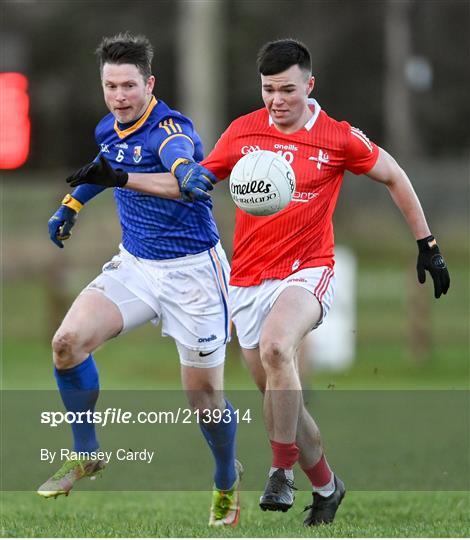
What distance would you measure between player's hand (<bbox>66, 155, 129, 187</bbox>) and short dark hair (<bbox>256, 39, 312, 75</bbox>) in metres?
0.98

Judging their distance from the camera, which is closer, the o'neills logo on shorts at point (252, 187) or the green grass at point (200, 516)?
the o'neills logo on shorts at point (252, 187)

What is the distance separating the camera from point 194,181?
21.2 feet

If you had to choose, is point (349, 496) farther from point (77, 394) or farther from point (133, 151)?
point (133, 151)

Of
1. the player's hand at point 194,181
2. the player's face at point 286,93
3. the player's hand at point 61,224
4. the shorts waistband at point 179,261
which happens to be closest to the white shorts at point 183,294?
the shorts waistband at point 179,261

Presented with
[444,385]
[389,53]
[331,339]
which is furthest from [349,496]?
[389,53]

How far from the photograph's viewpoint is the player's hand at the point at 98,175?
6.67 m

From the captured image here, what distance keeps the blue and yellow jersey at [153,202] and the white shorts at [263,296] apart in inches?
16.8

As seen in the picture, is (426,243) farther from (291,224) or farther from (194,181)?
(194,181)

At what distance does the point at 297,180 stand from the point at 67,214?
147 cm

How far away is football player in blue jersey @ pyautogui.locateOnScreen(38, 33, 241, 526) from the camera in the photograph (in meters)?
7.01

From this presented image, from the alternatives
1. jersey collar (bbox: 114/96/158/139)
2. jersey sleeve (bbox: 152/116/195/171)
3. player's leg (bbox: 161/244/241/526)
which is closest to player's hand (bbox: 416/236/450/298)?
player's leg (bbox: 161/244/241/526)

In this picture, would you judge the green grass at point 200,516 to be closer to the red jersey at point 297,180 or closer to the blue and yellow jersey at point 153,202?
the red jersey at point 297,180

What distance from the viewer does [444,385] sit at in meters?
15.4

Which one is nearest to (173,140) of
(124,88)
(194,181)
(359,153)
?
(124,88)
